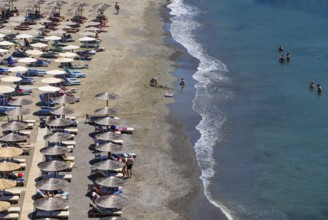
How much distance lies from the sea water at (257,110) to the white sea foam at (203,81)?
0.08 metres

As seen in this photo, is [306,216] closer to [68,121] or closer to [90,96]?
[68,121]

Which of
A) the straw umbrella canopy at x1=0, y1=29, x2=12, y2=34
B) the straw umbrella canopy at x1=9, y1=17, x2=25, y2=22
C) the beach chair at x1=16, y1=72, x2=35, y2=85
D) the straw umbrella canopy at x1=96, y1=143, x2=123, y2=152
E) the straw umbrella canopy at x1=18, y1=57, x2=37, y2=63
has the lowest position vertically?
the beach chair at x1=16, y1=72, x2=35, y2=85

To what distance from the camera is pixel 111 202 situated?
35.7m

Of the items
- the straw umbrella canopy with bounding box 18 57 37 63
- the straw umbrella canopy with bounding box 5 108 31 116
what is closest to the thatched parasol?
the straw umbrella canopy with bounding box 5 108 31 116

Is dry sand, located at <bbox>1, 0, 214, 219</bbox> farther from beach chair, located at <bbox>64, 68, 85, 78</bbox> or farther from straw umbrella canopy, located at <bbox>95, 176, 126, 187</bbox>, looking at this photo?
straw umbrella canopy, located at <bbox>95, 176, 126, 187</bbox>

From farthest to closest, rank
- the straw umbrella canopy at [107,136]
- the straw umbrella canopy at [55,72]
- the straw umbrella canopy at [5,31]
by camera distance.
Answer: the straw umbrella canopy at [5,31], the straw umbrella canopy at [55,72], the straw umbrella canopy at [107,136]

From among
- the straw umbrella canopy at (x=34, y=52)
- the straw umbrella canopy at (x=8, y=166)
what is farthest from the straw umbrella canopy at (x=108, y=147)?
the straw umbrella canopy at (x=34, y=52)

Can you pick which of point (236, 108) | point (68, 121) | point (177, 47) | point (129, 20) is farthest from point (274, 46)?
point (68, 121)

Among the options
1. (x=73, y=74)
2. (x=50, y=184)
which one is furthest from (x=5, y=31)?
(x=50, y=184)

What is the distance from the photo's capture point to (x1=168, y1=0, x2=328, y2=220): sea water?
41469 millimetres

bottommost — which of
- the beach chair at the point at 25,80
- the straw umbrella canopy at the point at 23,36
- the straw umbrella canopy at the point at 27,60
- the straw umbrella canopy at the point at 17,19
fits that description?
the beach chair at the point at 25,80

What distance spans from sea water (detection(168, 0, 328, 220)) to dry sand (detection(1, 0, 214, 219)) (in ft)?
5.11

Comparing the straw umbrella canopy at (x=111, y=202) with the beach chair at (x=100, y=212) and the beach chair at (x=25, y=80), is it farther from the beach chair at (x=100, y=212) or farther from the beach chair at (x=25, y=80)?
the beach chair at (x=25, y=80)

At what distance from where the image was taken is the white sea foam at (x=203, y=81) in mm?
45094
